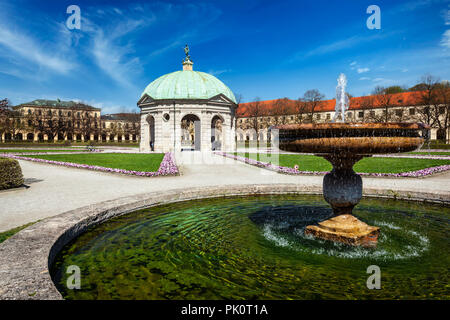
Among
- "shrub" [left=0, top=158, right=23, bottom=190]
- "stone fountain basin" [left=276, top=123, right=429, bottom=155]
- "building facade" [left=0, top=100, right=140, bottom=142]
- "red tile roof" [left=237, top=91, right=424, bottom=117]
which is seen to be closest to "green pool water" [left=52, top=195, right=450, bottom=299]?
"stone fountain basin" [left=276, top=123, right=429, bottom=155]

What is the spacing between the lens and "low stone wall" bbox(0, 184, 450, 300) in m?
2.51

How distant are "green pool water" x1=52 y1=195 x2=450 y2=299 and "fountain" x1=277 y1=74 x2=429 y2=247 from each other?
0.26 meters

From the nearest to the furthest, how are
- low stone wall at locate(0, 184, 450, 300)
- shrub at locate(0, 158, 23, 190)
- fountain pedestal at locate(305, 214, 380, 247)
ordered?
low stone wall at locate(0, 184, 450, 300)
fountain pedestal at locate(305, 214, 380, 247)
shrub at locate(0, 158, 23, 190)

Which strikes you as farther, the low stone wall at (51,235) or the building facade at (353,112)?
the building facade at (353,112)

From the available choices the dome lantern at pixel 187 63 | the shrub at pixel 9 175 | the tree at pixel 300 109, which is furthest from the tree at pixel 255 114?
the shrub at pixel 9 175

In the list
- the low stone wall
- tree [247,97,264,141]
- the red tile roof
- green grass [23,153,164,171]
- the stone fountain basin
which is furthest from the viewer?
tree [247,97,264,141]

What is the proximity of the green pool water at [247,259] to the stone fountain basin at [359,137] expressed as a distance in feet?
5.29

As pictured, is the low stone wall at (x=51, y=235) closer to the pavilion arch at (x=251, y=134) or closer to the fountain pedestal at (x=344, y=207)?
the fountain pedestal at (x=344, y=207)

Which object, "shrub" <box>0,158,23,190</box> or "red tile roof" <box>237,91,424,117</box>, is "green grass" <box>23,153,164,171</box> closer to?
"shrub" <box>0,158,23,190</box>

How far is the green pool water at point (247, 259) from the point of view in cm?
318

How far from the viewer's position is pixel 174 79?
41.7 meters

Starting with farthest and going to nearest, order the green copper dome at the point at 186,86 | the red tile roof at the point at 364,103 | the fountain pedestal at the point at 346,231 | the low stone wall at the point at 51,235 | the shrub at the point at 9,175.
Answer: the red tile roof at the point at 364,103 → the green copper dome at the point at 186,86 → the shrub at the point at 9,175 → the fountain pedestal at the point at 346,231 → the low stone wall at the point at 51,235

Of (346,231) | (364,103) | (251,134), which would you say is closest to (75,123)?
(251,134)
